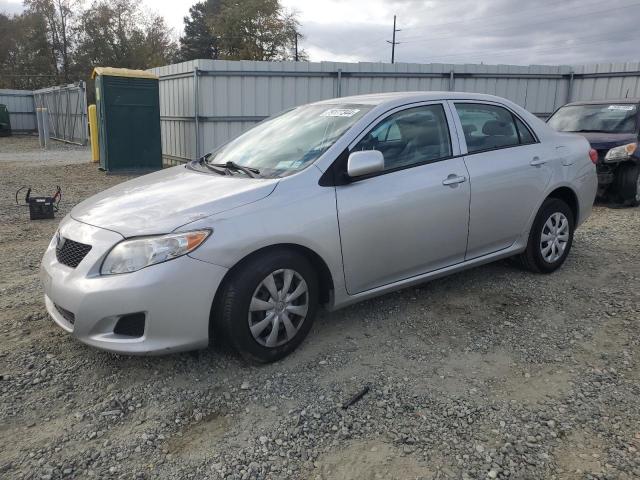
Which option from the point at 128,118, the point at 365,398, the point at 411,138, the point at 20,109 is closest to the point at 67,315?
the point at 365,398

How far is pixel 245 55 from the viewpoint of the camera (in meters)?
36.0

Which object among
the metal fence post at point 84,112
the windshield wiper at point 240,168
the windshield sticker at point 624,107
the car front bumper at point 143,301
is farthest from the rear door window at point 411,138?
the metal fence post at point 84,112

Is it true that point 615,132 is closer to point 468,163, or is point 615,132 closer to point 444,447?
point 468,163

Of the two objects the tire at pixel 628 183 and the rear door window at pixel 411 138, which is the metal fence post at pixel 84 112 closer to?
the tire at pixel 628 183

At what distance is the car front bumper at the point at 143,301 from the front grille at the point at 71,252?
0.06 meters

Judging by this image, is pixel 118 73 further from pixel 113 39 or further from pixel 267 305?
pixel 113 39

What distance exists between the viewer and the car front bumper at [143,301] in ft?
8.98

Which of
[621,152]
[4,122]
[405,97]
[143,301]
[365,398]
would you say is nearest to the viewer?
Result: [143,301]

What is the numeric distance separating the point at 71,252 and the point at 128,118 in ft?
30.7

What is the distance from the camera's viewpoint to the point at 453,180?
3852 mm

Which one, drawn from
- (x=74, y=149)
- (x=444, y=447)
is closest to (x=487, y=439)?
(x=444, y=447)

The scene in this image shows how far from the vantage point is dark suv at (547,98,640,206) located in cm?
771

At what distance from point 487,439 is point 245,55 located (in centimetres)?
3651

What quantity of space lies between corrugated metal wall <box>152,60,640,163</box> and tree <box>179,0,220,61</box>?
41423mm
